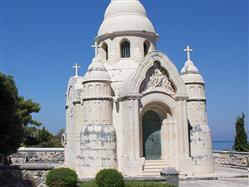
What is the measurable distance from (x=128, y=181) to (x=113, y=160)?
12.8 feet

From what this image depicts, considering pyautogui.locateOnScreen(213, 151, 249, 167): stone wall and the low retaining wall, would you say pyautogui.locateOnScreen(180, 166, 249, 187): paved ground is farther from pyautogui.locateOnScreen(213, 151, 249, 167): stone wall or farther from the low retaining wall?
the low retaining wall

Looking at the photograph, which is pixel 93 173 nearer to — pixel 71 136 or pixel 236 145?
pixel 71 136

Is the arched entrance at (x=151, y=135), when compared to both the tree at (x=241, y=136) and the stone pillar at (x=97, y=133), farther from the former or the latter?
the tree at (x=241, y=136)

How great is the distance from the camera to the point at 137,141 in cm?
2134

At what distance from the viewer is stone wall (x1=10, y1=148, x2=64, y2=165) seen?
109 feet

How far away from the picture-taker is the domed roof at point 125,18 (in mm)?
24453

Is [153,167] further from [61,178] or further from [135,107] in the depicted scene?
[61,178]

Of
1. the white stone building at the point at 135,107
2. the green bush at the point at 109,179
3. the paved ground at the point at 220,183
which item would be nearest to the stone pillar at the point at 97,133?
the white stone building at the point at 135,107

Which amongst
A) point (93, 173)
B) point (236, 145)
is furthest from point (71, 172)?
point (236, 145)

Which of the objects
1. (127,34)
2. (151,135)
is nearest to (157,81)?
(151,135)

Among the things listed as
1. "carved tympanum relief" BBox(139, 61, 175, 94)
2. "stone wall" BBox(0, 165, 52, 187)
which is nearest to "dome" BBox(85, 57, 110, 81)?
"carved tympanum relief" BBox(139, 61, 175, 94)

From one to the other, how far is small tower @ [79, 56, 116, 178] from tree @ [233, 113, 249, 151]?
1473 cm

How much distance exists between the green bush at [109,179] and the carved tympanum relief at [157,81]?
22.1 ft

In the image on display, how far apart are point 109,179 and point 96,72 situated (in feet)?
25.2
